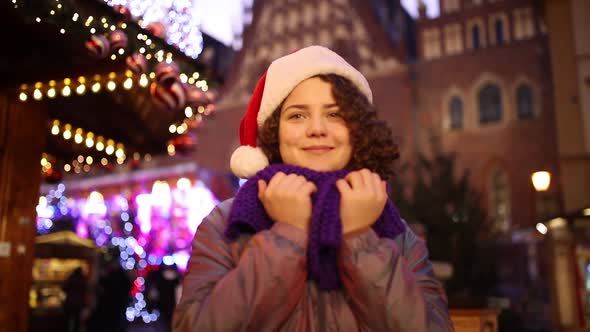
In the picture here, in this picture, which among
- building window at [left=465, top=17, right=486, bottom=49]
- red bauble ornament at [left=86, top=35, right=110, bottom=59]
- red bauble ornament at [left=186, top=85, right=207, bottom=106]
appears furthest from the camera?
building window at [left=465, top=17, right=486, bottom=49]

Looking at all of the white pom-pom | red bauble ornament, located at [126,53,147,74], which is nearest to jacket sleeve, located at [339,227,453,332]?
the white pom-pom

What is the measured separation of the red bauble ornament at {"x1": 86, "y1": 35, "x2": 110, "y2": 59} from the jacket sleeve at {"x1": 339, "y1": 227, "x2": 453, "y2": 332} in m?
3.70

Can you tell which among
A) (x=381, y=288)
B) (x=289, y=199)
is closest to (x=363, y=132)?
(x=289, y=199)

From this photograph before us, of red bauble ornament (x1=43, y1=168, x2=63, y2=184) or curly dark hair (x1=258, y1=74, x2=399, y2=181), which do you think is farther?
red bauble ornament (x1=43, y1=168, x2=63, y2=184)

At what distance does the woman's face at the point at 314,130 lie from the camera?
1509mm

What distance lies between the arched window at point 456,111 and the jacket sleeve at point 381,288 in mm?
21082

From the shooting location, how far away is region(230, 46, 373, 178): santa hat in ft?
5.15

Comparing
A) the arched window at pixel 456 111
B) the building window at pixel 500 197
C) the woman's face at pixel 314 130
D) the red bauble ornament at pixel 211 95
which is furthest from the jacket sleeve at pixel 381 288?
the arched window at pixel 456 111

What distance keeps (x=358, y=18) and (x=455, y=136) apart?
728cm

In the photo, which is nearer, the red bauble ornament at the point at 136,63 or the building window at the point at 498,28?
the red bauble ornament at the point at 136,63

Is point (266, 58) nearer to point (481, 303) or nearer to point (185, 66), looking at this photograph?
point (185, 66)

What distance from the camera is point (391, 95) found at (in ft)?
73.7

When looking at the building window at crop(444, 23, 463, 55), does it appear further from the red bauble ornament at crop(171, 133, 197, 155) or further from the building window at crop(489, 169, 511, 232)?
the red bauble ornament at crop(171, 133, 197, 155)

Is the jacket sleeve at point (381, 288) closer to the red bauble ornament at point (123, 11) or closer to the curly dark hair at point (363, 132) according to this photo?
the curly dark hair at point (363, 132)
